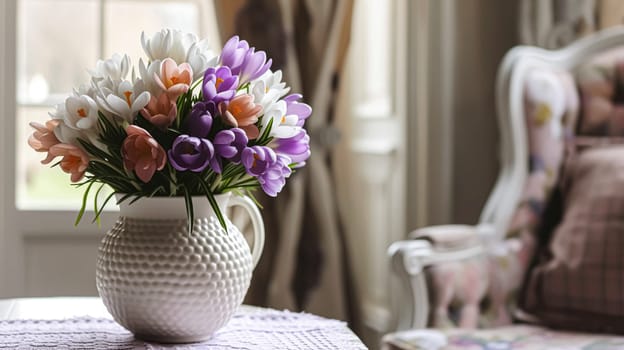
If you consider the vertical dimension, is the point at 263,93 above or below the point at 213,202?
above

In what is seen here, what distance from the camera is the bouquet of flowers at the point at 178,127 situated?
104 cm

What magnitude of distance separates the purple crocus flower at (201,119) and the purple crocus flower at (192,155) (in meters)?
0.01

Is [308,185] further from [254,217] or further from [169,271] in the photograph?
[169,271]

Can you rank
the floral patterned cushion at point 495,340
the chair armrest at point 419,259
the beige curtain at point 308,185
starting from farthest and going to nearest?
the beige curtain at point 308,185 < the chair armrest at point 419,259 < the floral patterned cushion at point 495,340

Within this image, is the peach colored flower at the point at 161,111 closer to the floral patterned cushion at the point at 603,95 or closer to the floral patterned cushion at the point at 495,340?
the floral patterned cushion at the point at 495,340

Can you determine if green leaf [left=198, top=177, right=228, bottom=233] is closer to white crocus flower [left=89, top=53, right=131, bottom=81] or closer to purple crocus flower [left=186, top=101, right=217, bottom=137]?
purple crocus flower [left=186, top=101, right=217, bottom=137]

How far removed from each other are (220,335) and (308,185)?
1.28 metres

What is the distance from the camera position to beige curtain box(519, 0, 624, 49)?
96.8 inches

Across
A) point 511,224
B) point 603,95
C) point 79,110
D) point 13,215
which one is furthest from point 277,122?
point 13,215

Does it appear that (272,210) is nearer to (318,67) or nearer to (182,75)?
(318,67)

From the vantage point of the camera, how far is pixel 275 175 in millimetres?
1081

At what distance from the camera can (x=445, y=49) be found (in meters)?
2.49

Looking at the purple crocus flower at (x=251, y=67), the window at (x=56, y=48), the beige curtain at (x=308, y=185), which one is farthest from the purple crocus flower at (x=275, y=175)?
the window at (x=56, y=48)

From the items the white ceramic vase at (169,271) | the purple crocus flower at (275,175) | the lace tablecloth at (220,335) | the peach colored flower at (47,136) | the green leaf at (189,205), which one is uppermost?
the peach colored flower at (47,136)
